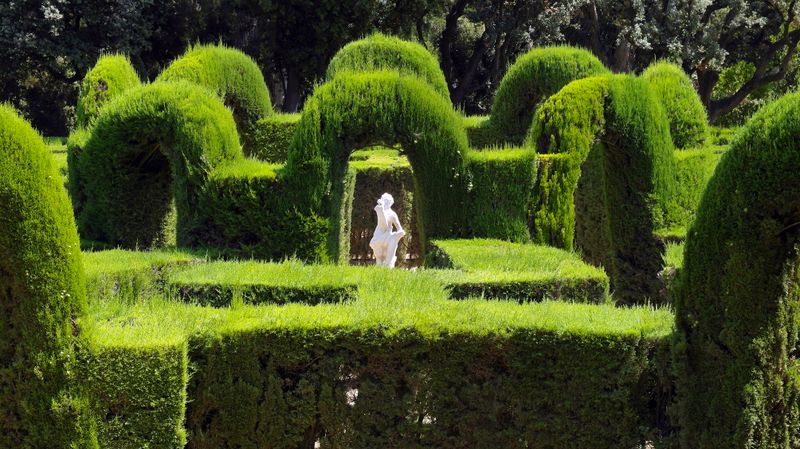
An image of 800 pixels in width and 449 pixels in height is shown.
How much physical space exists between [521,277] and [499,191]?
11.1ft

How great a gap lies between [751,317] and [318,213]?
21.4 feet

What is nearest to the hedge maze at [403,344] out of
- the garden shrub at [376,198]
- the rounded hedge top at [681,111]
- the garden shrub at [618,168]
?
the garden shrub at [618,168]

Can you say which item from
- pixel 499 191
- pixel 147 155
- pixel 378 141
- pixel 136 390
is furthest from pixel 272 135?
pixel 136 390

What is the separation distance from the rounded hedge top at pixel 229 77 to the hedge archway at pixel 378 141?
3984 mm

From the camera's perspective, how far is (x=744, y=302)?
17.3 ft

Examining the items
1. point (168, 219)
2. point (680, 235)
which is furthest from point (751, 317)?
point (168, 219)

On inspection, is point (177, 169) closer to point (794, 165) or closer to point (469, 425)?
point (469, 425)

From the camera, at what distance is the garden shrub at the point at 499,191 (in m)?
11.4

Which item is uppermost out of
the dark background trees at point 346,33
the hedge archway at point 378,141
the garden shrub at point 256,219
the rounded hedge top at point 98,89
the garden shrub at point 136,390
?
the dark background trees at point 346,33

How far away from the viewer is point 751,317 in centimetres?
527

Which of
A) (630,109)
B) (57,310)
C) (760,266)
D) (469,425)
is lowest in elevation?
(469,425)

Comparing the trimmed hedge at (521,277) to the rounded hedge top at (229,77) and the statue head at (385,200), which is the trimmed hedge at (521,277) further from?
the rounded hedge top at (229,77)

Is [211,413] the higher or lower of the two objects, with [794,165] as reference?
lower

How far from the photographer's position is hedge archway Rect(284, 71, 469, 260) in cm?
1075
